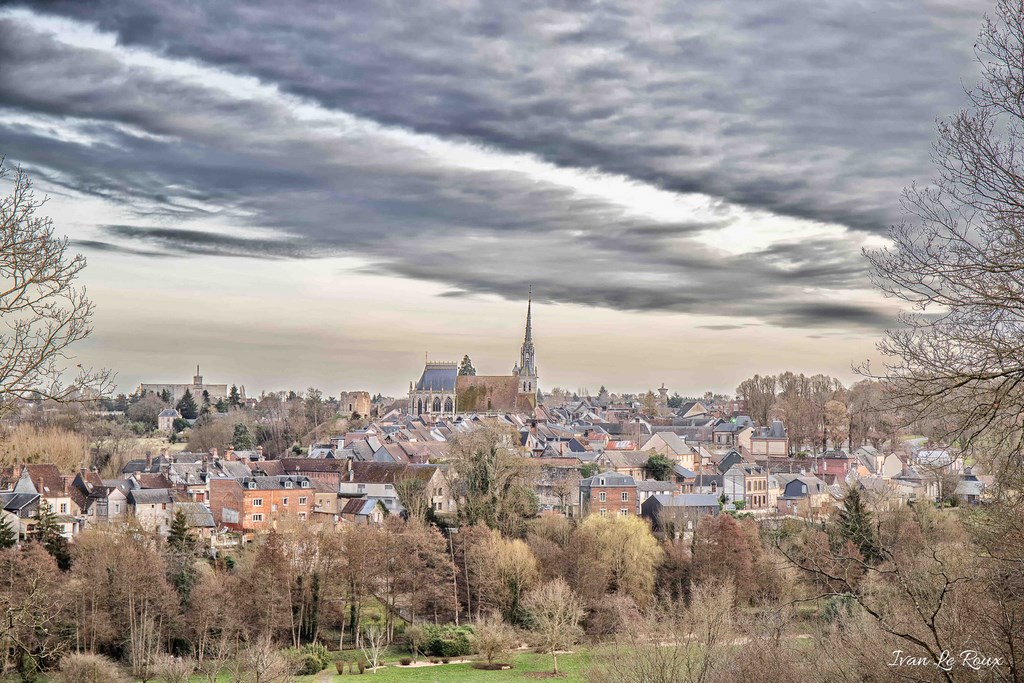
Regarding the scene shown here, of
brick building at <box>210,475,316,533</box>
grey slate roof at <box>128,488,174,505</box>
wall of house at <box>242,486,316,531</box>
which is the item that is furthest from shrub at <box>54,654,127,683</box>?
grey slate roof at <box>128,488,174,505</box>

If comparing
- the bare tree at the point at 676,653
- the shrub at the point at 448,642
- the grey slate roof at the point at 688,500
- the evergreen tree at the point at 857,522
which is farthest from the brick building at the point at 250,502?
the evergreen tree at the point at 857,522

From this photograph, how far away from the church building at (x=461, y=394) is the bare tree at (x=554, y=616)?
68.4 m

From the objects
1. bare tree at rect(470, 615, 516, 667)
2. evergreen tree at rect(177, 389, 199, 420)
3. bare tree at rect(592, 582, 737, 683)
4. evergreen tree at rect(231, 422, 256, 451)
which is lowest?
bare tree at rect(470, 615, 516, 667)

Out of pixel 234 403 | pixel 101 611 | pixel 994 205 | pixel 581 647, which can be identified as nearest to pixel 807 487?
pixel 581 647

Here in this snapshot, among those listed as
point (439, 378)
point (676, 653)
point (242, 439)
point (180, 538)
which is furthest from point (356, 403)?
point (676, 653)

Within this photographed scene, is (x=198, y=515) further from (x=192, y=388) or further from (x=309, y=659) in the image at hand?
(x=192, y=388)

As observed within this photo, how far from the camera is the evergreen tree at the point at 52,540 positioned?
32312 millimetres

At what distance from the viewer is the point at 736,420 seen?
8650 centimetres

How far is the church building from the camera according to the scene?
339 feet

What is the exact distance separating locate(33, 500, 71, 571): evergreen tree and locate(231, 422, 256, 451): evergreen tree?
37011 millimetres

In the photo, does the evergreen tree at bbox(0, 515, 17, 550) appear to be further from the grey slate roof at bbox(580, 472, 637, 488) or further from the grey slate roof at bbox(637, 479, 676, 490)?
the grey slate roof at bbox(637, 479, 676, 490)

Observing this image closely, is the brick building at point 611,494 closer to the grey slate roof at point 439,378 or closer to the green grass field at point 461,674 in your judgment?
the green grass field at point 461,674

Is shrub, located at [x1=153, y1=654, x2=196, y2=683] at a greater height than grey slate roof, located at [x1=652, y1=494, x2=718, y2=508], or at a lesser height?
lesser

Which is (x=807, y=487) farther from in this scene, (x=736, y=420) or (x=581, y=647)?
(x=736, y=420)
